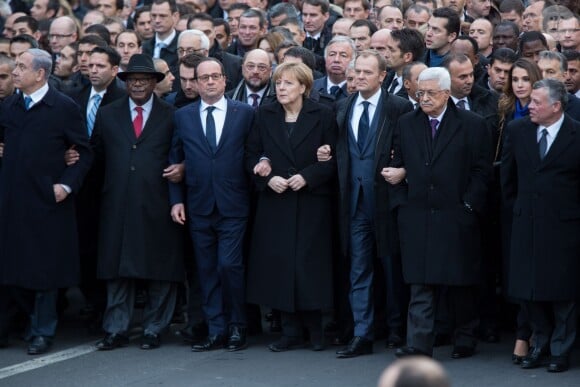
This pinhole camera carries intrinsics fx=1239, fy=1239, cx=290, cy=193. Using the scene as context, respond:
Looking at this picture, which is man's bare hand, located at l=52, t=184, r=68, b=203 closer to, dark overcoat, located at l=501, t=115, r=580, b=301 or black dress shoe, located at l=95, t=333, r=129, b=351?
black dress shoe, located at l=95, t=333, r=129, b=351

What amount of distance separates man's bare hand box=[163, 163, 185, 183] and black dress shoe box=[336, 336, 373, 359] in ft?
6.43

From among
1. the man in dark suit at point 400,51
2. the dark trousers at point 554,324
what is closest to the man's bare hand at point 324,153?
the man in dark suit at point 400,51

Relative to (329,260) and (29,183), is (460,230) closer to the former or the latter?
(329,260)

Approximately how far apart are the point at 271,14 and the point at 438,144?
5795 mm

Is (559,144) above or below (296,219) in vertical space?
above

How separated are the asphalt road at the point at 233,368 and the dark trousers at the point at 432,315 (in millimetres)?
201

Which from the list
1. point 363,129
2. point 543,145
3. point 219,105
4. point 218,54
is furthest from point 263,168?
point 218,54

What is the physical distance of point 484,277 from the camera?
32.1 feet

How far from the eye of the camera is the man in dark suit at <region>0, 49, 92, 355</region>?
400 inches

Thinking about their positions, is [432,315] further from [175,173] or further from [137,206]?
[137,206]

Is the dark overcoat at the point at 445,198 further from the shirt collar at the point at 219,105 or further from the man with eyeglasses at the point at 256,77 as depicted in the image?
the man with eyeglasses at the point at 256,77

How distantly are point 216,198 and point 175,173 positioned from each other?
1.42 feet

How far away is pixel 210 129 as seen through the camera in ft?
33.5

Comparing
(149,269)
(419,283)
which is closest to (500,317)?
(419,283)
